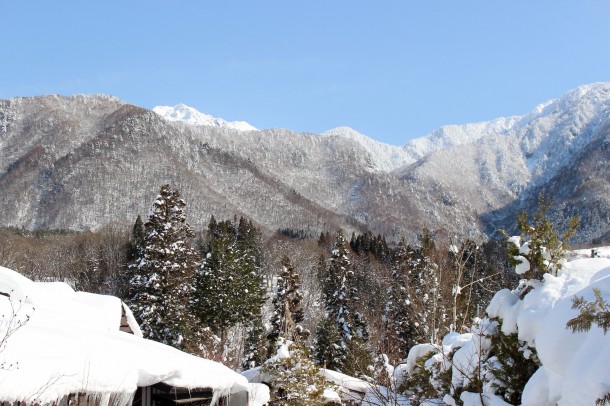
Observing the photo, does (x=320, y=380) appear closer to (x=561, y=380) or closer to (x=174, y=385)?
(x=174, y=385)

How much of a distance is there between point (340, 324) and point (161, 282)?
1388cm

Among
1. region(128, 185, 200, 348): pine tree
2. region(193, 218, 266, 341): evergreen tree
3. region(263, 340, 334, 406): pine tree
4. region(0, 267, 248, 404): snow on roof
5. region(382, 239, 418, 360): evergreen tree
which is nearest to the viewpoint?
region(0, 267, 248, 404): snow on roof

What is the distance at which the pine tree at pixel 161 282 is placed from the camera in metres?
29.4

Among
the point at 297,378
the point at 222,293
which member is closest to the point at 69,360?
the point at 297,378

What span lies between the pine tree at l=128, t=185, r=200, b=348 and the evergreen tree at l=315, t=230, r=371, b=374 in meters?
9.43

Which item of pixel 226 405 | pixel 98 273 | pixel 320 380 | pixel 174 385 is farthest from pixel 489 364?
pixel 98 273

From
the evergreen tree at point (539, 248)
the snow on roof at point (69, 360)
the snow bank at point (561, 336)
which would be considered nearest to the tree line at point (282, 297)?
the evergreen tree at point (539, 248)

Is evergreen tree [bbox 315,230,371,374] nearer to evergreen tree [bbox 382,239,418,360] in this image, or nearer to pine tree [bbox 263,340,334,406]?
evergreen tree [bbox 382,239,418,360]

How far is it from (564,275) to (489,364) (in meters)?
1.52

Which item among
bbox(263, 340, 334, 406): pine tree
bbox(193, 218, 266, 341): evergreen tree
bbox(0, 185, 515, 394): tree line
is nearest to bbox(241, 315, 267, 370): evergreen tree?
bbox(0, 185, 515, 394): tree line

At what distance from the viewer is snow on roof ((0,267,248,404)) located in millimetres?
7414

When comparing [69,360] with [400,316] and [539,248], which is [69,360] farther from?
[400,316]

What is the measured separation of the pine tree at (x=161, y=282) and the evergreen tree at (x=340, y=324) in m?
9.43

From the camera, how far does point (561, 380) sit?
5.12 m
